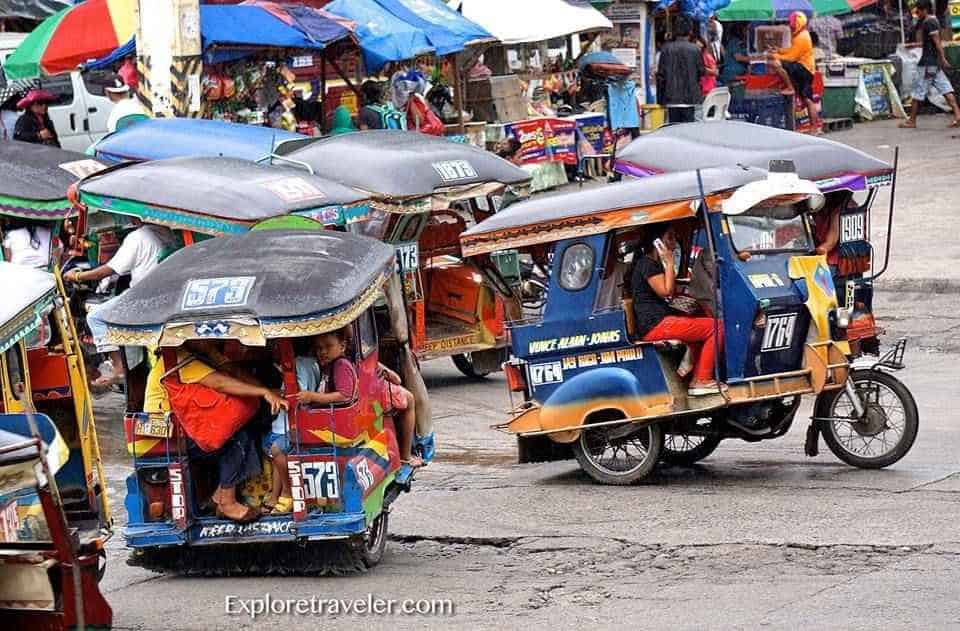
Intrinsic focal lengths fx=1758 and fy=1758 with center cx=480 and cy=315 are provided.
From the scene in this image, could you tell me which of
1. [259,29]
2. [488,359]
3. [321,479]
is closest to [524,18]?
[259,29]

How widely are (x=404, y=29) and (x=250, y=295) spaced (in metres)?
15.6

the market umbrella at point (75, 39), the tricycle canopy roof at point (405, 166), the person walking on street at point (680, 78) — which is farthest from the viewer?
the person walking on street at point (680, 78)

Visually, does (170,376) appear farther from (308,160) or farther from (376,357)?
(308,160)

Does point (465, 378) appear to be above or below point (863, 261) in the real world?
below

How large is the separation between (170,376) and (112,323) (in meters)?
0.43

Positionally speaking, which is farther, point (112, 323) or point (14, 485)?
point (112, 323)

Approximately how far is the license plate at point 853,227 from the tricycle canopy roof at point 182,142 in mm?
5614

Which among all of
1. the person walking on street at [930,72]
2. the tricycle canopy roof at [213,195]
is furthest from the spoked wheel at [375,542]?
the person walking on street at [930,72]

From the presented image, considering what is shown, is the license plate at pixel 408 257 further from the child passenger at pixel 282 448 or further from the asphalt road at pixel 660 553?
the child passenger at pixel 282 448

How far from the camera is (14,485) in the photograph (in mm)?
6949

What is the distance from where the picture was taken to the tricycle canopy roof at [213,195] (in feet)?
44.2

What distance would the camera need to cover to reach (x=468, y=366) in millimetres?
16812

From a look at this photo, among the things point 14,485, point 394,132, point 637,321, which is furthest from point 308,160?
point 14,485

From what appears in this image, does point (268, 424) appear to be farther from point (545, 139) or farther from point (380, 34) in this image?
point (545, 139)
